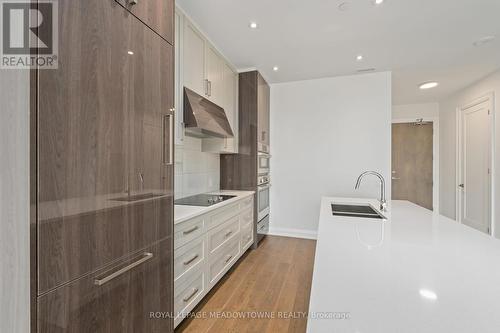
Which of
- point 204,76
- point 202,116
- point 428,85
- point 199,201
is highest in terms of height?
point 428,85

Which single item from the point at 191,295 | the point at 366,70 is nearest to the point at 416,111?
the point at 366,70

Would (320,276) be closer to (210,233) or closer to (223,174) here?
(210,233)

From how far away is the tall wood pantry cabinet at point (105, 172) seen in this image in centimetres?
78

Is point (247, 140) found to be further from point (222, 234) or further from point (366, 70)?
point (366, 70)

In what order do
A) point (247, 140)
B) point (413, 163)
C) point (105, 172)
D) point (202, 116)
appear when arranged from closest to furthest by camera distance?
point (105, 172)
point (202, 116)
point (247, 140)
point (413, 163)

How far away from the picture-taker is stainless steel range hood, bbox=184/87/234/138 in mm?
2049

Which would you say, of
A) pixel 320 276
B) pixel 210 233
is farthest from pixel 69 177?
pixel 210 233

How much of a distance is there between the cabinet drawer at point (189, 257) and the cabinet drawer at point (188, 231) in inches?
1.6

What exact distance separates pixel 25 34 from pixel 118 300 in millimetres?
1092

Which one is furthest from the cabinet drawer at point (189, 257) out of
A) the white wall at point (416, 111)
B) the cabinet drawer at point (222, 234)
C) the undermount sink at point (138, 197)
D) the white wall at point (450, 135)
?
the white wall at point (416, 111)

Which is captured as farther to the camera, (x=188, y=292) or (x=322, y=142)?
(x=322, y=142)

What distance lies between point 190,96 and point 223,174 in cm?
151

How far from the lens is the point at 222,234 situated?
225cm

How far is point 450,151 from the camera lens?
14.2 feet
